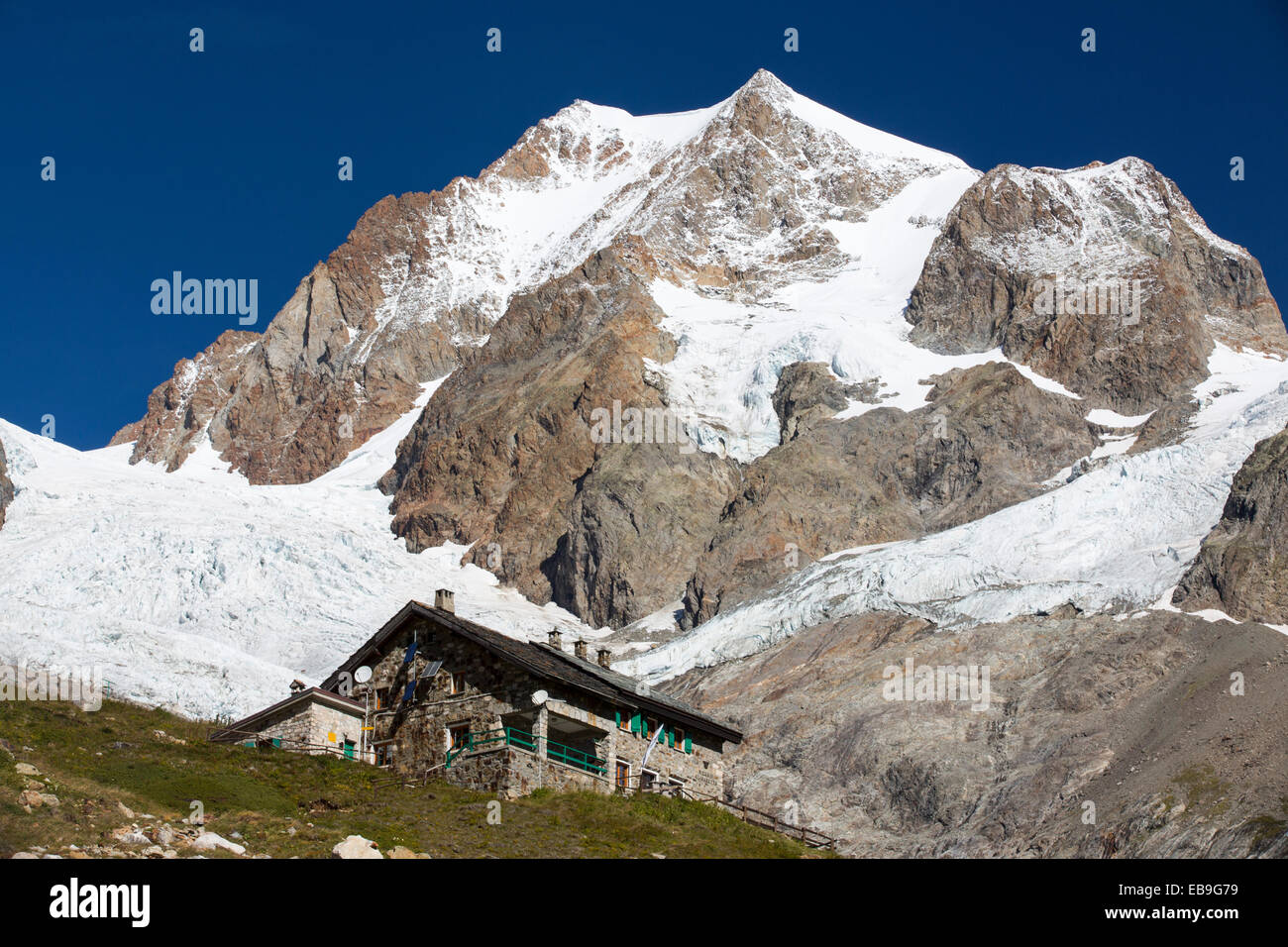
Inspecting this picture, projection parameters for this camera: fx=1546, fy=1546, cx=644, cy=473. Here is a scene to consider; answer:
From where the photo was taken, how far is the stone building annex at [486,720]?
3781 cm

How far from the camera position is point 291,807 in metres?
31.9

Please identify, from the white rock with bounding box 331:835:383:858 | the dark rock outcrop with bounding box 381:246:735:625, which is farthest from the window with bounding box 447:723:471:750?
the dark rock outcrop with bounding box 381:246:735:625

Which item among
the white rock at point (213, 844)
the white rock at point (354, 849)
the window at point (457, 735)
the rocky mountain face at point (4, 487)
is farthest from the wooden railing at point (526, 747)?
the rocky mountain face at point (4, 487)

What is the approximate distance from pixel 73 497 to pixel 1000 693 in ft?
342

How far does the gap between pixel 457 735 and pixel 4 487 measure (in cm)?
12950

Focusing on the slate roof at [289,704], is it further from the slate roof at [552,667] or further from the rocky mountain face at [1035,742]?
the rocky mountain face at [1035,742]

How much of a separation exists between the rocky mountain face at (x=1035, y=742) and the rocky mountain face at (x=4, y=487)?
8647 centimetres

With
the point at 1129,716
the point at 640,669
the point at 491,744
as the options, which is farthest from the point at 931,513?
the point at 491,744

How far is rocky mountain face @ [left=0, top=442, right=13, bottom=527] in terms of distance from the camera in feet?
499

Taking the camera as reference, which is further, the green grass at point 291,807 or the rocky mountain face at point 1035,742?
the rocky mountain face at point 1035,742

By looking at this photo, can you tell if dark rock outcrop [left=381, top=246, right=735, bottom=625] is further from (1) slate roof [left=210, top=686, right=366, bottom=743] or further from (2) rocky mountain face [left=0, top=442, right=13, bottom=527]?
(1) slate roof [left=210, top=686, right=366, bottom=743]
